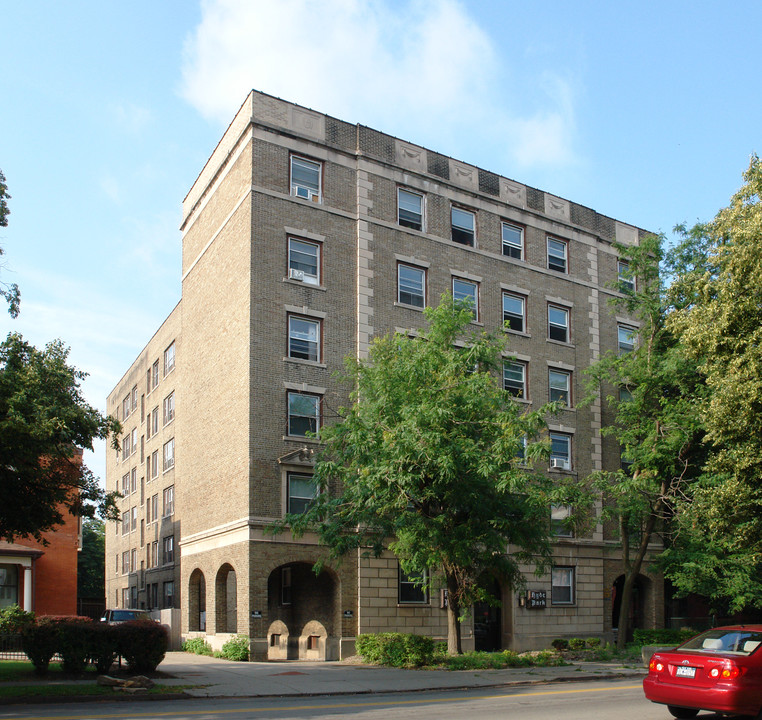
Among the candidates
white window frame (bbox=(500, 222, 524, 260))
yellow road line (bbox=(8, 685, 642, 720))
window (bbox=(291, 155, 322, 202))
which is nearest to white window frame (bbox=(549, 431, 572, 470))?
white window frame (bbox=(500, 222, 524, 260))

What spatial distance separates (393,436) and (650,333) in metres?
16.4

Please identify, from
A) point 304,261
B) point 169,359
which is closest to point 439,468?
point 304,261

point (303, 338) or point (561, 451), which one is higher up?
point (303, 338)

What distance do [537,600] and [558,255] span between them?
15.0m

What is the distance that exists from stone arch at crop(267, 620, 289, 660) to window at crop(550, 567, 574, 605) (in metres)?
10.8

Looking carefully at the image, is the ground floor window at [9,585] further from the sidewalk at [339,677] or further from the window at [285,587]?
the sidewalk at [339,677]

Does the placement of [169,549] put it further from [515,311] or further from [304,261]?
[515,311]

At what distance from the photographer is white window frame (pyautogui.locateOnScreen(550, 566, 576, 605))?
1382 inches

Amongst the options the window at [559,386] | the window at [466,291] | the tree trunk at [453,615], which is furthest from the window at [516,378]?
the tree trunk at [453,615]

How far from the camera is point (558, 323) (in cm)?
3822

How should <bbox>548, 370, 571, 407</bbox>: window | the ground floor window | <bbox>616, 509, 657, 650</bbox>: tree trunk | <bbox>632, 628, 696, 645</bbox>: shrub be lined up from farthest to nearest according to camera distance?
the ground floor window, <bbox>548, 370, 571, 407</bbox>: window, <bbox>632, 628, 696, 645</bbox>: shrub, <bbox>616, 509, 657, 650</bbox>: tree trunk

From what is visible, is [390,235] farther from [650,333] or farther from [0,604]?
[0,604]

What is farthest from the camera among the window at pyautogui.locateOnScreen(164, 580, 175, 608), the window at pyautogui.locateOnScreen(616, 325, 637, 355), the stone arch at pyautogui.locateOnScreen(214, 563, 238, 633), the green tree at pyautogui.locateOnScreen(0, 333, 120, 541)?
the window at pyautogui.locateOnScreen(164, 580, 175, 608)

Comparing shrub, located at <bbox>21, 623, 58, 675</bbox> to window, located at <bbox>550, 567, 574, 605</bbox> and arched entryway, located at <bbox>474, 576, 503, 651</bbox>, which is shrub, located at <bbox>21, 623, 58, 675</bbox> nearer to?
arched entryway, located at <bbox>474, 576, 503, 651</bbox>
